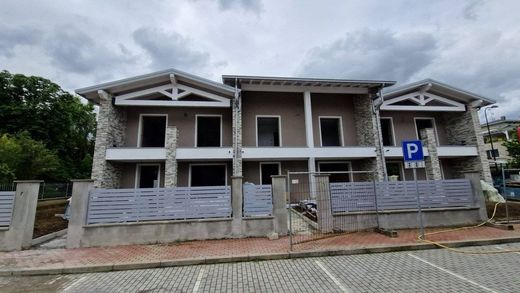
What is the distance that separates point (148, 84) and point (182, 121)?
264 cm

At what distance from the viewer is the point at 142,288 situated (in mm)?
4266

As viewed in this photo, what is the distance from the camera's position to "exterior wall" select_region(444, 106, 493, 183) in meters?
13.4

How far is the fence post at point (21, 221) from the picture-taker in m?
6.63

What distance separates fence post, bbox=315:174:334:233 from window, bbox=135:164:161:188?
9.49 m

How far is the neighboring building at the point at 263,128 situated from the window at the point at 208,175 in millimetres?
58

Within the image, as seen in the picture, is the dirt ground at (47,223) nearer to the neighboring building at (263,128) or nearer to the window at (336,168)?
the neighboring building at (263,128)

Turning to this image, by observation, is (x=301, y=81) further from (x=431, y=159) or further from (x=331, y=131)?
(x=431, y=159)

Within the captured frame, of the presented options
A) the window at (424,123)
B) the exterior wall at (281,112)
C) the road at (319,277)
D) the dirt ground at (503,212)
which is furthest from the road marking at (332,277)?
the window at (424,123)

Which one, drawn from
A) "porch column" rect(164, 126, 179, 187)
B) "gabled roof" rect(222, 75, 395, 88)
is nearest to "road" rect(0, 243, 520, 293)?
"porch column" rect(164, 126, 179, 187)

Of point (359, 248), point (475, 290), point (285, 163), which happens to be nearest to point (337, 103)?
point (285, 163)

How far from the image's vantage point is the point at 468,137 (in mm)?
14164

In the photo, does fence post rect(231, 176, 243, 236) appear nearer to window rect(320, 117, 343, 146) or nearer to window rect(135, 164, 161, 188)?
window rect(135, 164, 161, 188)

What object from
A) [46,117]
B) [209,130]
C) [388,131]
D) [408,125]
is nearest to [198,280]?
[209,130]

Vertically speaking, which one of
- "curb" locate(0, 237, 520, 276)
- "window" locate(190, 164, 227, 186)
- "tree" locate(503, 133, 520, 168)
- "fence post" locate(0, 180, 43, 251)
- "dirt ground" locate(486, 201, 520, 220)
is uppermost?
"tree" locate(503, 133, 520, 168)
